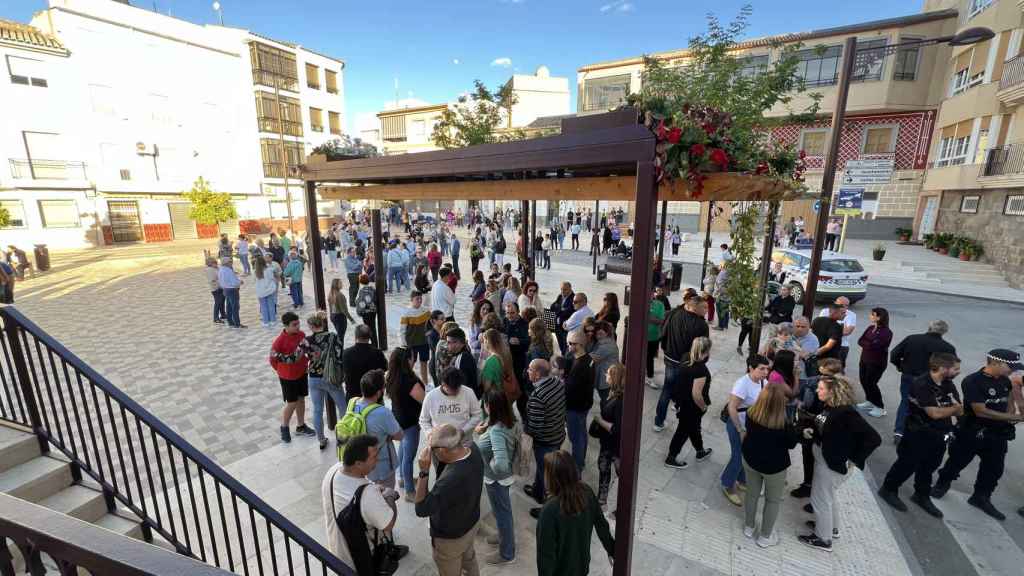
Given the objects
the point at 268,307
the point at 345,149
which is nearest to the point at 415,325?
the point at 345,149

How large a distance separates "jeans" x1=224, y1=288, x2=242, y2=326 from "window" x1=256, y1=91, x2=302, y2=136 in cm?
2901

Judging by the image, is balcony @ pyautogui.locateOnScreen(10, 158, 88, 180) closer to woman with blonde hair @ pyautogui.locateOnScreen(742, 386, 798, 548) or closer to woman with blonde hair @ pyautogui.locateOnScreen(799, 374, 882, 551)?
woman with blonde hair @ pyautogui.locateOnScreen(742, 386, 798, 548)

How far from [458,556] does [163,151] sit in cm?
3627

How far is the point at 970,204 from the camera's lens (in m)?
18.6

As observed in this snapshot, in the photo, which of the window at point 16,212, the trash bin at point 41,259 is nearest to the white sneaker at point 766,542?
the trash bin at point 41,259

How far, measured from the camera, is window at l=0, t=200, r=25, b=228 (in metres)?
23.0

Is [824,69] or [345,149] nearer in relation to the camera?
[345,149]

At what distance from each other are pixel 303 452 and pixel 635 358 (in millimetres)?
4572

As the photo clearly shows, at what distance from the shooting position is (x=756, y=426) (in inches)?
151

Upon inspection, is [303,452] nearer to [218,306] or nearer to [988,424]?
[218,306]

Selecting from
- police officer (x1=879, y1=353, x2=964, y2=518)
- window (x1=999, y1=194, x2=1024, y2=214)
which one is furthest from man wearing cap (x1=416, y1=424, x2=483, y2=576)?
window (x1=999, y1=194, x2=1024, y2=214)

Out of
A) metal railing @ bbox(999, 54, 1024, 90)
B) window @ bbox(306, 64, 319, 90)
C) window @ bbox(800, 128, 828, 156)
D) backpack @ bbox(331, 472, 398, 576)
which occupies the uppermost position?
window @ bbox(306, 64, 319, 90)

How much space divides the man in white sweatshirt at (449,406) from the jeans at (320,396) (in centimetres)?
183

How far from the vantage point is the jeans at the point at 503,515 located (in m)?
3.66
